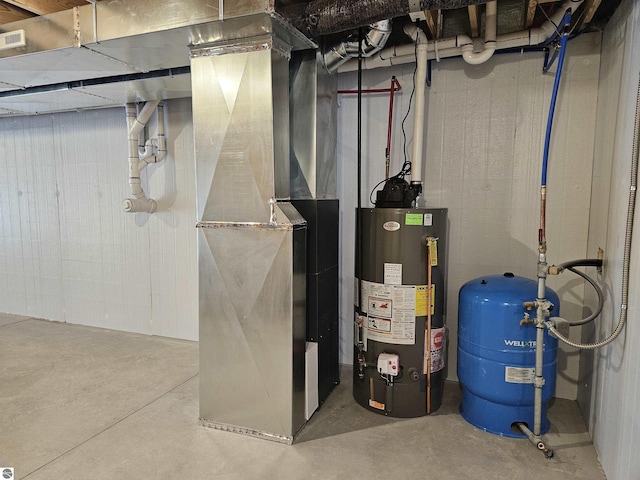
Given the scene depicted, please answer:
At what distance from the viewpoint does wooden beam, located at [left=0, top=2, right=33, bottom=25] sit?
8.09ft

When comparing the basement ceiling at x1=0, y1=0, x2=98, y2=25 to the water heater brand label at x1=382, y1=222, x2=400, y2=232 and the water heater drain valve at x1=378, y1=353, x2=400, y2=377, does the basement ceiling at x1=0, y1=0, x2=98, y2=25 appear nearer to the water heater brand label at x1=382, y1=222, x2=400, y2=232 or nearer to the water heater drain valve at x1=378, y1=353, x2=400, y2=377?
the water heater brand label at x1=382, y1=222, x2=400, y2=232

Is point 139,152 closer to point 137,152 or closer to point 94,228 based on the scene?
point 137,152

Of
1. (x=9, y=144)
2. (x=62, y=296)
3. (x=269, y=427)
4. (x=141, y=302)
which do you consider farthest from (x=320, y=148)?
(x=9, y=144)

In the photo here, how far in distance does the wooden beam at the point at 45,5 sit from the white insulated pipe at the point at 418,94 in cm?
204

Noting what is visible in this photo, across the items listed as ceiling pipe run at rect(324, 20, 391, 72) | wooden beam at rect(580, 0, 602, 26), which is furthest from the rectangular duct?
wooden beam at rect(580, 0, 602, 26)

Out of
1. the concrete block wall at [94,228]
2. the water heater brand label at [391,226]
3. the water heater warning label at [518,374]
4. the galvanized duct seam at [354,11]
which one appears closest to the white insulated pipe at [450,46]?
the galvanized duct seam at [354,11]

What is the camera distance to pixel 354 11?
204cm

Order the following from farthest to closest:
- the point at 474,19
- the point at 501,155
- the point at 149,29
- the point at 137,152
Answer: the point at 137,152
the point at 501,155
the point at 474,19
the point at 149,29

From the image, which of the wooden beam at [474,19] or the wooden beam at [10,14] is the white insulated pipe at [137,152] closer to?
the wooden beam at [10,14]

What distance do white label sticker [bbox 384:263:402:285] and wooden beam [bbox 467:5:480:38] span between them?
1496mm

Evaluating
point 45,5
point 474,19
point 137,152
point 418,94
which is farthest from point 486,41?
point 137,152

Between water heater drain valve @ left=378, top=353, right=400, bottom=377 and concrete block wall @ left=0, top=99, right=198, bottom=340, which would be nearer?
water heater drain valve @ left=378, top=353, right=400, bottom=377

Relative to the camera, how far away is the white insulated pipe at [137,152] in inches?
144

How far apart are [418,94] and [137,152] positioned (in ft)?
8.56
